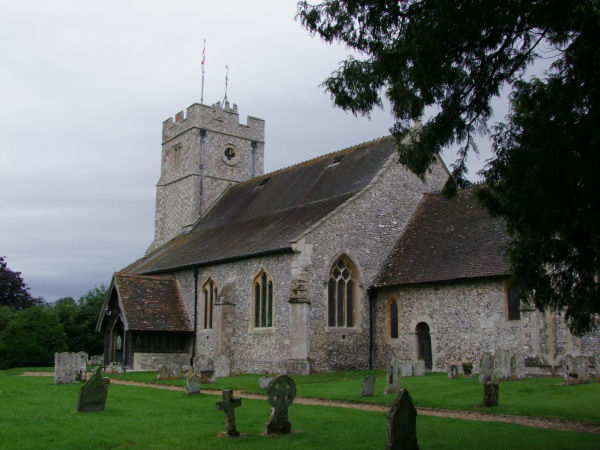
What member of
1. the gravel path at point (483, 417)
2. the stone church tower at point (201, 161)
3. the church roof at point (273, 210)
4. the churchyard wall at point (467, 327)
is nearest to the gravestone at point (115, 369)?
the church roof at point (273, 210)

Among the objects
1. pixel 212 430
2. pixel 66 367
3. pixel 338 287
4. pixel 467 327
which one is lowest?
pixel 212 430

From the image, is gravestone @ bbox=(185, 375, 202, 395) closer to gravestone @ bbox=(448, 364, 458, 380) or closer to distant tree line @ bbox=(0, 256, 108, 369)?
gravestone @ bbox=(448, 364, 458, 380)

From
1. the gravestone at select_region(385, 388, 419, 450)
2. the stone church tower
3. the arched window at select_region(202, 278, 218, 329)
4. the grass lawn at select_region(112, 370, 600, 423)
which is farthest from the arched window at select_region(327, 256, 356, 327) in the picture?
the gravestone at select_region(385, 388, 419, 450)

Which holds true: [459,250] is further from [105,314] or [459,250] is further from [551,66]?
[105,314]

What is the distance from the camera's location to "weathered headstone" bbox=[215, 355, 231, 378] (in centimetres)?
2406

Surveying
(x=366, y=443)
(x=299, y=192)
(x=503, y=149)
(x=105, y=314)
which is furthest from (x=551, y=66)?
(x=105, y=314)

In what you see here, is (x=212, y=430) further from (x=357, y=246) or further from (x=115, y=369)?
(x=115, y=369)

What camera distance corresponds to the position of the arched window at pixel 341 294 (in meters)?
24.6

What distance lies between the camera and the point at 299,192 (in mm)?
30453

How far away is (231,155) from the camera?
1571 inches

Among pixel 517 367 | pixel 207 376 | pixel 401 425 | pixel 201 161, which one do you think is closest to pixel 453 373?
pixel 517 367

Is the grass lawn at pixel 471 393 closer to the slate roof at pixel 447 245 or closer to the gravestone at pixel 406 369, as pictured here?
the gravestone at pixel 406 369

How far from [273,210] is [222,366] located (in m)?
8.91

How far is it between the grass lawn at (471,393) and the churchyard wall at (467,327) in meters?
1.45
